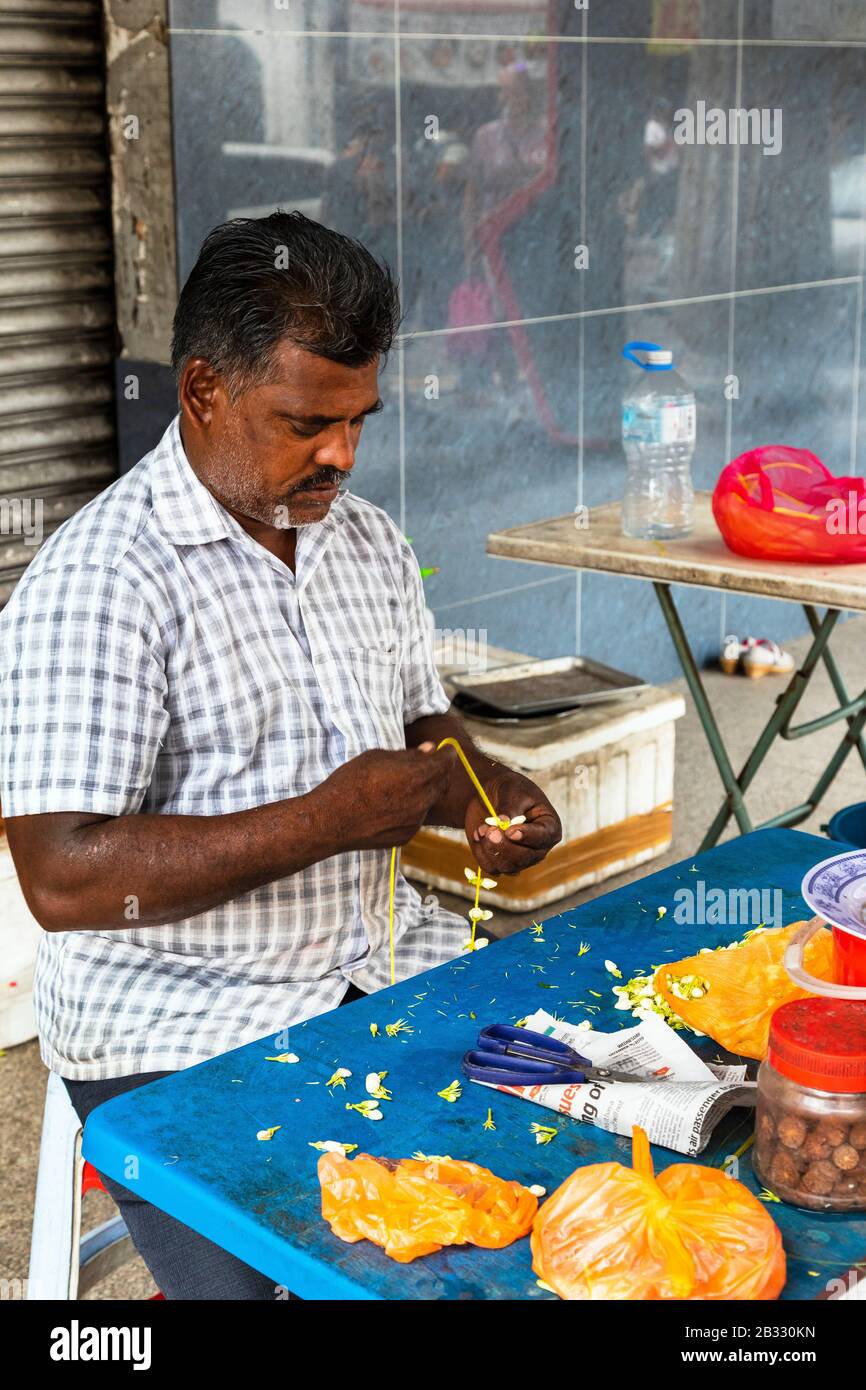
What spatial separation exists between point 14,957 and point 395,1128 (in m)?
2.05

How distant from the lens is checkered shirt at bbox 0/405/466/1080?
6.12 feet

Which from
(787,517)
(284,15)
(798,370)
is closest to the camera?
(787,517)

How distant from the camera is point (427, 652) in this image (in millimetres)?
2357

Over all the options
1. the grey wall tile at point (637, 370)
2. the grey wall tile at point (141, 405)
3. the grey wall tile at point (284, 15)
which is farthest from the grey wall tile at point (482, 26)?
the grey wall tile at point (141, 405)

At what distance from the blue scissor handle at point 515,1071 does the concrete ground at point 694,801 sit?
1.31m

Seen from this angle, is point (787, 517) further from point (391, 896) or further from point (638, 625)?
point (638, 625)

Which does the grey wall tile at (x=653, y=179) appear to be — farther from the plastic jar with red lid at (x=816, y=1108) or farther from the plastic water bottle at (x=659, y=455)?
the plastic jar with red lid at (x=816, y=1108)

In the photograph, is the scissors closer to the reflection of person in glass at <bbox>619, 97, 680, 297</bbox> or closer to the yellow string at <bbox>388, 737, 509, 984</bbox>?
the yellow string at <bbox>388, 737, 509, 984</bbox>

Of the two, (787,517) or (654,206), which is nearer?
(787,517)

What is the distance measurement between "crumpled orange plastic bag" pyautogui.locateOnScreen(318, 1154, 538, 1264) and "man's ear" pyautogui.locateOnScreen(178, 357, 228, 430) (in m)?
0.98

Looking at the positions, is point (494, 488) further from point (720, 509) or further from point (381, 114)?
point (720, 509)

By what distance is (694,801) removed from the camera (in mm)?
4875

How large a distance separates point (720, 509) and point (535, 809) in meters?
1.50

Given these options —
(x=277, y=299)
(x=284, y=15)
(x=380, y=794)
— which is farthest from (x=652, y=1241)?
(x=284, y=15)
